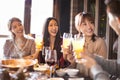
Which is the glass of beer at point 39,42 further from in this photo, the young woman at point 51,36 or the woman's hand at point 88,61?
the woman's hand at point 88,61

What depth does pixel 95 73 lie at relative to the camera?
158cm

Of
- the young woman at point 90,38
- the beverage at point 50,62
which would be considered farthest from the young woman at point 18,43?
the beverage at point 50,62

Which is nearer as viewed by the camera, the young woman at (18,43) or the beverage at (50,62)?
the beverage at (50,62)

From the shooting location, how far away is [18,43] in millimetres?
3049

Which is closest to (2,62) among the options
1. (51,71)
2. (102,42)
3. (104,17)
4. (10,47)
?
(51,71)

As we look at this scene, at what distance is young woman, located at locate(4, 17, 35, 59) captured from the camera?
297 cm

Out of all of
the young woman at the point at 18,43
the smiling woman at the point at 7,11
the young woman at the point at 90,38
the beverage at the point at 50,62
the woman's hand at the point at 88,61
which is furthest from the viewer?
the smiling woman at the point at 7,11

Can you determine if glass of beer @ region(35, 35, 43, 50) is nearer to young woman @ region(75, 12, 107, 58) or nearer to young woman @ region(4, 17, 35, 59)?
young woman @ region(4, 17, 35, 59)

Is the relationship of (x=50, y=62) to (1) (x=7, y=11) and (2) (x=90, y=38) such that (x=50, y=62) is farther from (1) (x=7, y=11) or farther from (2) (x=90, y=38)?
(1) (x=7, y=11)

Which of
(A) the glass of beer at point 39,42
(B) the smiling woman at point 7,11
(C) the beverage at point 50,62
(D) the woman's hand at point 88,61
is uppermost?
(B) the smiling woman at point 7,11

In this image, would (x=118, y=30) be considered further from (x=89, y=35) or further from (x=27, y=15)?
(x=27, y=15)

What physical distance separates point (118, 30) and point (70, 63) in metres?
1.14

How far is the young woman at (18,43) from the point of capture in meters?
2.97

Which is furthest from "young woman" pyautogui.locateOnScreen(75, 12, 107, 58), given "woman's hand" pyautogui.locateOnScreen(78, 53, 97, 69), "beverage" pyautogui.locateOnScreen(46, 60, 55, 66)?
"woman's hand" pyautogui.locateOnScreen(78, 53, 97, 69)
